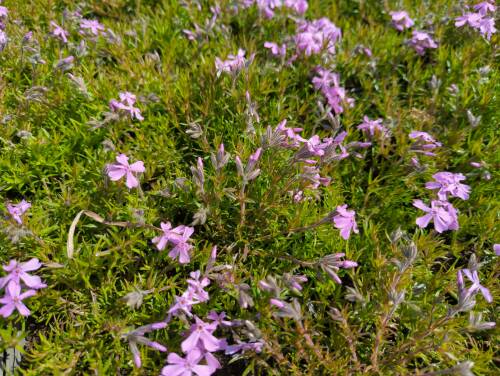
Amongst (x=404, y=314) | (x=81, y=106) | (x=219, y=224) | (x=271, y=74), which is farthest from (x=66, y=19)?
(x=404, y=314)

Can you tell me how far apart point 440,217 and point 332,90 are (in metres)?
1.21

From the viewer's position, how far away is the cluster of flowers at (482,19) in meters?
3.28

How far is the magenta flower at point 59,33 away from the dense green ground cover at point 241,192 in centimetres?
6

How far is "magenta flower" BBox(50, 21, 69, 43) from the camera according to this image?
127 inches

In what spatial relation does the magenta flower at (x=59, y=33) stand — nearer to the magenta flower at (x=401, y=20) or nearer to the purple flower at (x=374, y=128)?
the purple flower at (x=374, y=128)

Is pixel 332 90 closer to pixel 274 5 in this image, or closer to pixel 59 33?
pixel 274 5

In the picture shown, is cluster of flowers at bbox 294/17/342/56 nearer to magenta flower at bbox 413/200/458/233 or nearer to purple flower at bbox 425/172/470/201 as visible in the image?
purple flower at bbox 425/172/470/201

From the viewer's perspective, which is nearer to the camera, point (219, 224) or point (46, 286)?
point (46, 286)

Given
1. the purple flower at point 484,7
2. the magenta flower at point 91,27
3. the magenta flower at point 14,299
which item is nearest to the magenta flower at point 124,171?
the magenta flower at point 14,299

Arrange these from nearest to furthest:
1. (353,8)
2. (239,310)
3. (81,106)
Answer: (239,310) → (81,106) → (353,8)

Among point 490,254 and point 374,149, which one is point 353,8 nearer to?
point 374,149

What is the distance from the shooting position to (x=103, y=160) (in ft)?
9.11

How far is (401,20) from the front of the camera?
12.4 ft

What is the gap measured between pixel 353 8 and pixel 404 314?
294 cm
